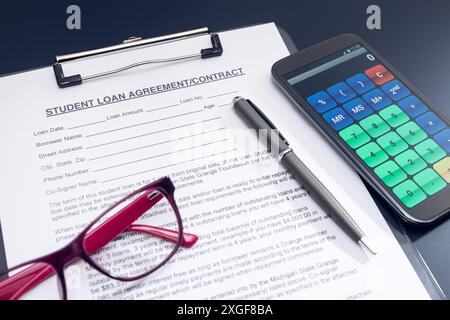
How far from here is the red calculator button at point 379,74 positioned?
568mm

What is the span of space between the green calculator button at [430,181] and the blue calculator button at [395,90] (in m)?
0.09

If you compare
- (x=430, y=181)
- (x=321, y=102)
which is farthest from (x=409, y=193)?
(x=321, y=102)

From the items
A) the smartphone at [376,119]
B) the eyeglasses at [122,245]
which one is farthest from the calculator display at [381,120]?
the eyeglasses at [122,245]

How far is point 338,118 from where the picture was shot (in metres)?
0.54

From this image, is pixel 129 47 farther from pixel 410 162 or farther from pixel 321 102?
pixel 410 162

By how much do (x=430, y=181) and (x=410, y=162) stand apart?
0.08 ft

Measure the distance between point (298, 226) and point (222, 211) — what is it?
0.07 metres

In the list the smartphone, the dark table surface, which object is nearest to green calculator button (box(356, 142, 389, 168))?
the smartphone

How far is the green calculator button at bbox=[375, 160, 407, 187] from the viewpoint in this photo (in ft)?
1.64

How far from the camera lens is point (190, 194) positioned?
0.51 metres

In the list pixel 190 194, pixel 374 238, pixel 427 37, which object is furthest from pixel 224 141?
pixel 427 37

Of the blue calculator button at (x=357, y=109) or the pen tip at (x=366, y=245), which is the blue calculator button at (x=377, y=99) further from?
the pen tip at (x=366, y=245)
